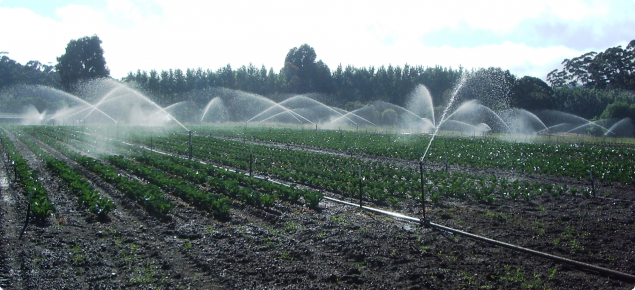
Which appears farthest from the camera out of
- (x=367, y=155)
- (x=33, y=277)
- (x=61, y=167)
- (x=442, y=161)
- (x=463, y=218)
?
(x=367, y=155)

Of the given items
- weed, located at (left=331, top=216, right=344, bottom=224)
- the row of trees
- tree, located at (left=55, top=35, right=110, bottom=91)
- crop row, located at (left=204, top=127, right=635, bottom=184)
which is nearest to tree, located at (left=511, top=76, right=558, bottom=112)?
the row of trees

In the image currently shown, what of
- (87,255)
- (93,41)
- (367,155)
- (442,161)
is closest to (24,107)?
(93,41)

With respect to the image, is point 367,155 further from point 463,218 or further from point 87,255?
point 87,255

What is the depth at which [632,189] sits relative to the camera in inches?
573

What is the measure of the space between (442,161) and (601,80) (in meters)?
74.8

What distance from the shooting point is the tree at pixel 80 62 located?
70.1 m

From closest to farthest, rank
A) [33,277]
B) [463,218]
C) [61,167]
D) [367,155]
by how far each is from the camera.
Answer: [33,277] < [463,218] < [61,167] < [367,155]

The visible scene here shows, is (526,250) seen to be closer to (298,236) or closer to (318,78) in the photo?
(298,236)

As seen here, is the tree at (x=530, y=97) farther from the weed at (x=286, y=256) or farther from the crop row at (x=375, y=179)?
the weed at (x=286, y=256)

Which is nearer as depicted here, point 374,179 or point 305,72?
point 374,179

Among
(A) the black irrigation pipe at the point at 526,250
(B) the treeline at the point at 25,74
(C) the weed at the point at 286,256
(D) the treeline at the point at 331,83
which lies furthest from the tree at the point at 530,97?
(B) the treeline at the point at 25,74

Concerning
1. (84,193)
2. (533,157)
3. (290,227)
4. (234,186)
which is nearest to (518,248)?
(290,227)

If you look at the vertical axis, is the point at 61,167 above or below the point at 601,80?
below

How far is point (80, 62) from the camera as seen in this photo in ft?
232
